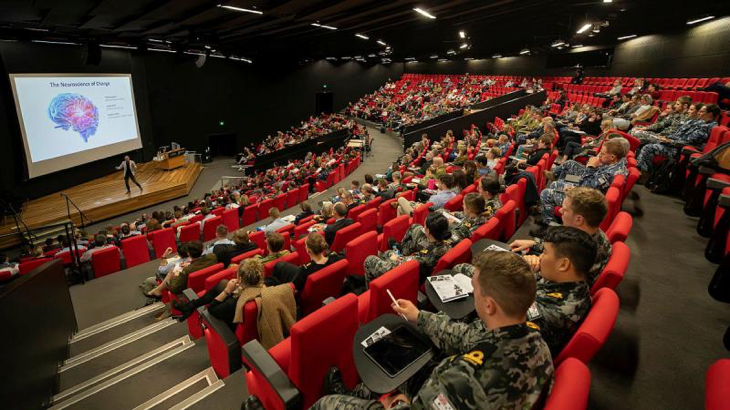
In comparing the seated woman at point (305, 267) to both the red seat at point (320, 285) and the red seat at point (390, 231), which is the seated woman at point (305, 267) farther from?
the red seat at point (390, 231)

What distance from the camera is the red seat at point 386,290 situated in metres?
2.02

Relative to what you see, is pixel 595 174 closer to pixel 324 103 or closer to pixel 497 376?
pixel 497 376

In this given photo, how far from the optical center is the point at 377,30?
1000cm

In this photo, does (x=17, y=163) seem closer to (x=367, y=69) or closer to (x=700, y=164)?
(x=700, y=164)

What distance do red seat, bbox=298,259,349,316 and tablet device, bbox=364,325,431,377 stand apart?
1.08 meters

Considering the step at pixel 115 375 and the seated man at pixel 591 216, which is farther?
the step at pixel 115 375

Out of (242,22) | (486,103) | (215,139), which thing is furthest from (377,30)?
(215,139)

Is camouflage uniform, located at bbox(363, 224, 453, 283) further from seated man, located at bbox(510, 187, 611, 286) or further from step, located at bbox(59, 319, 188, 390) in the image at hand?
step, located at bbox(59, 319, 188, 390)

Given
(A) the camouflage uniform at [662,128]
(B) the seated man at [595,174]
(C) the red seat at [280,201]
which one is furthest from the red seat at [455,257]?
(C) the red seat at [280,201]

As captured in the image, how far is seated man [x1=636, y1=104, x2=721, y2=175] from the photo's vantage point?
14.9ft

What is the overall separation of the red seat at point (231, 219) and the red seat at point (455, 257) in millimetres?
5875

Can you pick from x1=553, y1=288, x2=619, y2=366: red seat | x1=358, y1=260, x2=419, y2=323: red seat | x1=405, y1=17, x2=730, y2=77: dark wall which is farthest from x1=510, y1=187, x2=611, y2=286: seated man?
x1=405, y1=17, x2=730, y2=77: dark wall

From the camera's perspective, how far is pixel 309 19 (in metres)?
7.86

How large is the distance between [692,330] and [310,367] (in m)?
2.47
